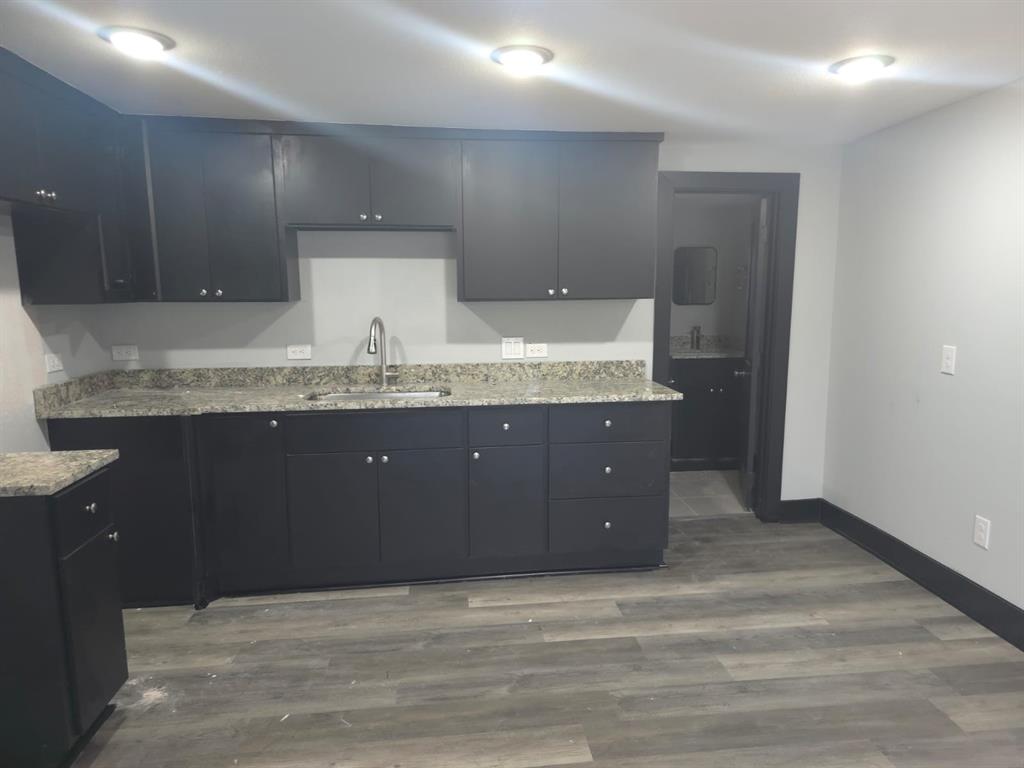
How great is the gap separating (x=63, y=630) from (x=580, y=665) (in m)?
1.74

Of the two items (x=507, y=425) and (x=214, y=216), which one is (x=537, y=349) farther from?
(x=214, y=216)

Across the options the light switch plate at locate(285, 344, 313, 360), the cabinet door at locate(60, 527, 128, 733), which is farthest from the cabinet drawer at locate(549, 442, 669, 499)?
the cabinet door at locate(60, 527, 128, 733)

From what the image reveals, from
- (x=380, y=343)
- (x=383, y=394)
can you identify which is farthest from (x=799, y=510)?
(x=380, y=343)

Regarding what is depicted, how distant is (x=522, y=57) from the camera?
216 centimetres

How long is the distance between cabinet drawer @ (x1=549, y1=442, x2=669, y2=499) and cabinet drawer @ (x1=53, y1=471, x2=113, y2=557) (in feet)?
6.08

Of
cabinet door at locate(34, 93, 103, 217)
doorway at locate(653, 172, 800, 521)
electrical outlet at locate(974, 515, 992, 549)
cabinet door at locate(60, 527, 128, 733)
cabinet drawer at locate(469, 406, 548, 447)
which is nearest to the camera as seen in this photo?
cabinet door at locate(60, 527, 128, 733)

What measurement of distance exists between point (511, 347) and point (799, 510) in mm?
2087

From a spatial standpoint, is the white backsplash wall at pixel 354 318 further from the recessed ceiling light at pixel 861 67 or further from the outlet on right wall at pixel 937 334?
the recessed ceiling light at pixel 861 67

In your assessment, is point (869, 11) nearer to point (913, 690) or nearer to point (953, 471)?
point (953, 471)

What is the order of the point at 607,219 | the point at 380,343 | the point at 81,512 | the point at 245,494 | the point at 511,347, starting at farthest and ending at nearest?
the point at 511,347 < the point at 380,343 < the point at 607,219 < the point at 245,494 < the point at 81,512

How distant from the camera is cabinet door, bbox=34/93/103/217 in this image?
2.40 meters

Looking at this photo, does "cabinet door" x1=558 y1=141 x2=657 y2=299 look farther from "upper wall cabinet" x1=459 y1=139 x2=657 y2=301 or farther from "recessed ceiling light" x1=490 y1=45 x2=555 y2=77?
"recessed ceiling light" x1=490 y1=45 x2=555 y2=77

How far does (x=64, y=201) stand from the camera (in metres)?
2.54

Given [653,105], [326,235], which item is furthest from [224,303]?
[653,105]
